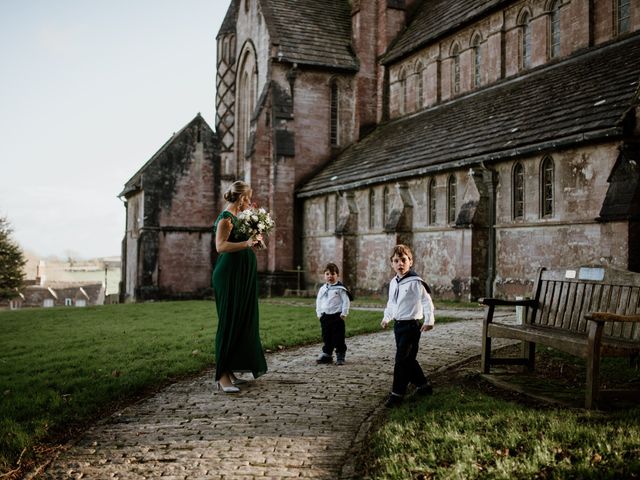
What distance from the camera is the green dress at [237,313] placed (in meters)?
7.89

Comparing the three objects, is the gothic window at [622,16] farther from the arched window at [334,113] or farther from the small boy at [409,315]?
the arched window at [334,113]

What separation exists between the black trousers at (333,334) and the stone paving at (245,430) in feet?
1.05

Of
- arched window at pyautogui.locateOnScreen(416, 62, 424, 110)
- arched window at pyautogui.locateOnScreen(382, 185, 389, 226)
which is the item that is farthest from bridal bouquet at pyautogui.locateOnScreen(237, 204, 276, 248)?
arched window at pyautogui.locateOnScreen(416, 62, 424, 110)

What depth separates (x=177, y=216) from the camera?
34719mm

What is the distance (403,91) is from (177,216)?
529 inches

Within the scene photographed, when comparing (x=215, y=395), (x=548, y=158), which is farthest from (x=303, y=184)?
(x=215, y=395)

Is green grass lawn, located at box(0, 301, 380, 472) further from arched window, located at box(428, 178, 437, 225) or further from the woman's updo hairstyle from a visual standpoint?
arched window, located at box(428, 178, 437, 225)

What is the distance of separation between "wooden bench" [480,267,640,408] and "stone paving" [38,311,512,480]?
1.37 meters

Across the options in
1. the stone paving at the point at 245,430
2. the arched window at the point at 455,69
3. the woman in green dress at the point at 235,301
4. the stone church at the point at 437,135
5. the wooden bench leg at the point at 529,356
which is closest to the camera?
the stone paving at the point at 245,430

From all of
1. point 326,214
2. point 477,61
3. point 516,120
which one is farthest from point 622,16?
point 326,214

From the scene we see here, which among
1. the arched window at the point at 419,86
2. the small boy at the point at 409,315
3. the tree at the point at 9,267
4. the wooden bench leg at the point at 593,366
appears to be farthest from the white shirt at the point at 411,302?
the tree at the point at 9,267

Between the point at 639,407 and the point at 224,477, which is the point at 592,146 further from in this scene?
the point at 224,477

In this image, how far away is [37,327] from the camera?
1689 cm

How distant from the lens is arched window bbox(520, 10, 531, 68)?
22125 millimetres
